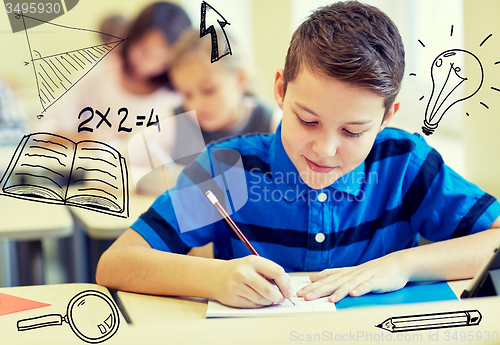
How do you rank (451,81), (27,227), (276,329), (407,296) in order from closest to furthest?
1. (276,329)
2. (407,296)
3. (451,81)
4. (27,227)

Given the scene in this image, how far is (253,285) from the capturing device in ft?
1.56

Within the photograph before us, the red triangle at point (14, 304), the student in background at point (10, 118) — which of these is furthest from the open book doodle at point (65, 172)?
the red triangle at point (14, 304)

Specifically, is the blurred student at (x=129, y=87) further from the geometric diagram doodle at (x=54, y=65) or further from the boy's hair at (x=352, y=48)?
the boy's hair at (x=352, y=48)

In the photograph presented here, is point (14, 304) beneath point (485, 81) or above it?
beneath

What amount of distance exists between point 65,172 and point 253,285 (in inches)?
10.7

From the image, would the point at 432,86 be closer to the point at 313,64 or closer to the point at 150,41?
the point at 313,64

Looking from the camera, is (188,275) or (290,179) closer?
(188,275)

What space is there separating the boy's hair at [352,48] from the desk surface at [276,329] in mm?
252

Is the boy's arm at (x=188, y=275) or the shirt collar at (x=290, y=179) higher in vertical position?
the shirt collar at (x=290, y=179)

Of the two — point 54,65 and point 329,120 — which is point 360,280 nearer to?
point 329,120

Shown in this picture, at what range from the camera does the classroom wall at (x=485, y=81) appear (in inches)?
23.8

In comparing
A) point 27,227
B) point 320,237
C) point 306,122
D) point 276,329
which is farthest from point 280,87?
point 27,227

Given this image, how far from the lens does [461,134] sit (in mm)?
658

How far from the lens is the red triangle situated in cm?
49
